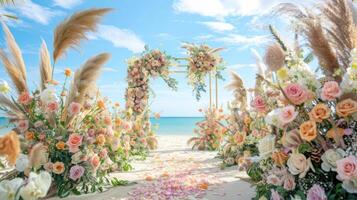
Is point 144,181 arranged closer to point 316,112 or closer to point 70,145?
point 70,145

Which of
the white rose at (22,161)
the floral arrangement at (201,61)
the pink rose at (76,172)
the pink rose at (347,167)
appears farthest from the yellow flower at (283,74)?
the floral arrangement at (201,61)

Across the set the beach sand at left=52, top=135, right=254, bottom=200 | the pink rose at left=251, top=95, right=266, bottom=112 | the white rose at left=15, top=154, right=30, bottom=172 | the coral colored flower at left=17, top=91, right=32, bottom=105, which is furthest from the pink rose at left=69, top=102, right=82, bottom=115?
the pink rose at left=251, top=95, right=266, bottom=112

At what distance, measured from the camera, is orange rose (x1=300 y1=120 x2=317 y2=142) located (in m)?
2.14

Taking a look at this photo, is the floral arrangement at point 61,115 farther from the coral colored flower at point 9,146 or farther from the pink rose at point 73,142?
the coral colored flower at point 9,146

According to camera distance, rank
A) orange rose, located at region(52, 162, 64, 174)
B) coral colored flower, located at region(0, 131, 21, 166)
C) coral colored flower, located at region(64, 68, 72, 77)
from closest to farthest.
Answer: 1. coral colored flower, located at region(0, 131, 21, 166)
2. orange rose, located at region(52, 162, 64, 174)
3. coral colored flower, located at region(64, 68, 72, 77)

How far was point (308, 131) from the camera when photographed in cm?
216

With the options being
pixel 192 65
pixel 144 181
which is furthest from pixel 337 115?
pixel 192 65

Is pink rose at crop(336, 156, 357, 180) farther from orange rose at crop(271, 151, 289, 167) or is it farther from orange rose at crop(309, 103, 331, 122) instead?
orange rose at crop(271, 151, 289, 167)

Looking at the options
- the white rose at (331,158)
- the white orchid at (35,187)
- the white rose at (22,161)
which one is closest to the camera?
the white orchid at (35,187)

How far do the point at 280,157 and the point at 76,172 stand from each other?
204cm

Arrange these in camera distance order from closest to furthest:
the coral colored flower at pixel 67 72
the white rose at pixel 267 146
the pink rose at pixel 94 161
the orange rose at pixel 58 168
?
the white rose at pixel 267 146 < the orange rose at pixel 58 168 < the pink rose at pixel 94 161 < the coral colored flower at pixel 67 72

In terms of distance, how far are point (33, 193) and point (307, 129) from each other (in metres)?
1.65

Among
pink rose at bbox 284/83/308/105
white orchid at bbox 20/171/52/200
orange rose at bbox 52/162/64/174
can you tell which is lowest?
orange rose at bbox 52/162/64/174

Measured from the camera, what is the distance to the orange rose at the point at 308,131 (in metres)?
2.14
